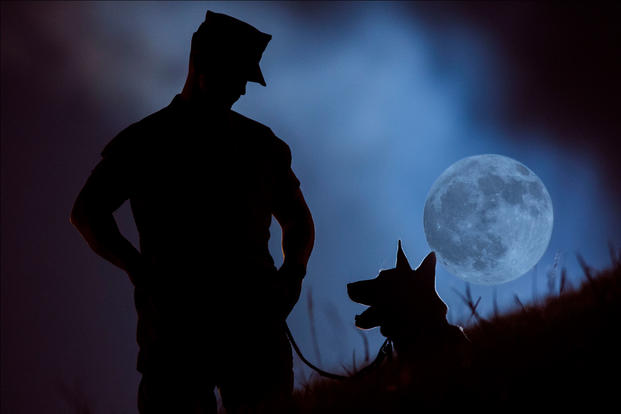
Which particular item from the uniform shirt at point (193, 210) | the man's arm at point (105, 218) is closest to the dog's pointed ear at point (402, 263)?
the uniform shirt at point (193, 210)

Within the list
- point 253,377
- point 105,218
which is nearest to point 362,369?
point 253,377

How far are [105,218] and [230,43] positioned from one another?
1267 millimetres

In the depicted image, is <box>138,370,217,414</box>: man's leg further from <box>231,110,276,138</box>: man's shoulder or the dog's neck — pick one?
<box>231,110,276,138</box>: man's shoulder

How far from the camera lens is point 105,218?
2750mm

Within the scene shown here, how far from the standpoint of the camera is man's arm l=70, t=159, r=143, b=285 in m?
2.64

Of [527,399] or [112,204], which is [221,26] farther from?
[527,399]

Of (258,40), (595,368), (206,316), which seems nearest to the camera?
(595,368)

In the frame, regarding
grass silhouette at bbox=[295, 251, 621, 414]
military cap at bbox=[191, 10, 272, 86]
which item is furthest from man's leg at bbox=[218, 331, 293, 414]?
military cap at bbox=[191, 10, 272, 86]

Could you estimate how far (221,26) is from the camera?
2.95 meters

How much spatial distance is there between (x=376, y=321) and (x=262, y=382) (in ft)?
2.91

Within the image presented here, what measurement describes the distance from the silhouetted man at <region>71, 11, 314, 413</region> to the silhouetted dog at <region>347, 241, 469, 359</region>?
533 mm

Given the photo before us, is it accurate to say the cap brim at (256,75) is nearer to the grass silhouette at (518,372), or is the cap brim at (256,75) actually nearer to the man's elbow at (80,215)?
the man's elbow at (80,215)

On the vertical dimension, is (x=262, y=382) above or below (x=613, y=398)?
above

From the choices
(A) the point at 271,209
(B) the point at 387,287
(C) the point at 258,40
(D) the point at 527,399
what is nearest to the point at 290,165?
(A) the point at 271,209
